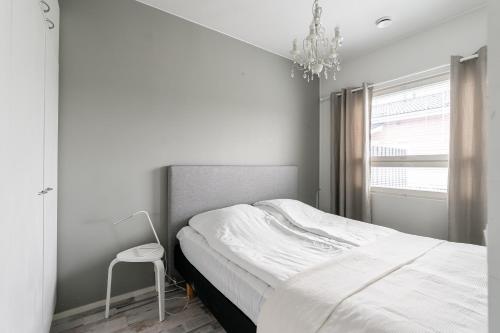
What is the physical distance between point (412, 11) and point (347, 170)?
178cm

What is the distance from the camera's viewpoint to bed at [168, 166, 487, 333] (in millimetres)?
947

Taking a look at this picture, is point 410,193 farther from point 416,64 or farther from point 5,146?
point 5,146

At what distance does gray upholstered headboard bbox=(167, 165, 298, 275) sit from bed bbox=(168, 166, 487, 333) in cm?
1

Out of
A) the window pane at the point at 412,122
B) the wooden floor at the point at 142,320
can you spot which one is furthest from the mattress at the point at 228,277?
the window pane at the point at 412,122

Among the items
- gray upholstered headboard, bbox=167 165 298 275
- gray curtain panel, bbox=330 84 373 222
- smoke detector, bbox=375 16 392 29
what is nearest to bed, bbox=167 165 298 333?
gray upholstered headboard, bbox=167 165 298 275

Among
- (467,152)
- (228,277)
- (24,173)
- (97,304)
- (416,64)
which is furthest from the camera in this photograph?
(416,64)

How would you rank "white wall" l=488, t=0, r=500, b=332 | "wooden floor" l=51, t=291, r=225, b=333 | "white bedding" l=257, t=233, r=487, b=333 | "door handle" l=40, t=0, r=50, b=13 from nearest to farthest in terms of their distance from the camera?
"white wall" l=488, t=0, r=500, b=332 < "white bedding" l=257, t=233, r=487, b=333 < "door handle" l=40, t=0, r=50, b=13 < "wooden floor" l=51, t=291, r=225, b=333

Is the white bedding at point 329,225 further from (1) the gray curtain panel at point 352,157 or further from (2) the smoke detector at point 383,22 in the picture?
(2) the smoke detector at point 383,22

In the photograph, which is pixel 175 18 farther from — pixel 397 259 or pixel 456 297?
pixel 456 297

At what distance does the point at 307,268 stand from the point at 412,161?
213 cm

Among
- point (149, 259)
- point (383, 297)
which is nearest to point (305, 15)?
point (383, 297)

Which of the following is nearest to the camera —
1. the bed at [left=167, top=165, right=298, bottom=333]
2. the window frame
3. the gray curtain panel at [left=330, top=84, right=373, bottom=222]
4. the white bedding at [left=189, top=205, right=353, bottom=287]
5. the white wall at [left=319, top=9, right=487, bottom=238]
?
the white bedding at [left=189, top=205, right=353, bottom=287]

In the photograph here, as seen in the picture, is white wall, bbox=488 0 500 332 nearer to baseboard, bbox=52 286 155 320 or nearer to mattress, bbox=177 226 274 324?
mattress, bbox=177 226 274 324

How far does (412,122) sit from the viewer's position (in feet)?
8.64
